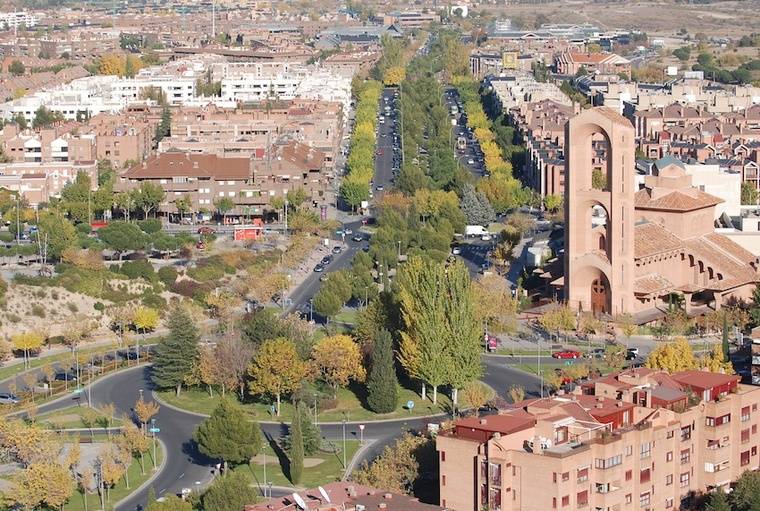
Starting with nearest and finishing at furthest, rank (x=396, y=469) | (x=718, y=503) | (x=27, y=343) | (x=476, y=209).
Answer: (x=718, y=503), (x=396, y=469), (x=27, y=343), (x=476, y=209)

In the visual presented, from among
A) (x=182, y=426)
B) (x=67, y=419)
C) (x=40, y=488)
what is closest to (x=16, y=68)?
(x=67, y=419)

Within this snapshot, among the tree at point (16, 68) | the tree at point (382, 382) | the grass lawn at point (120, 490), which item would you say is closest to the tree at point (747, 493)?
the tree at point (382, 382)

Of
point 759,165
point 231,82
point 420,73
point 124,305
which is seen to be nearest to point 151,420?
point 124,305

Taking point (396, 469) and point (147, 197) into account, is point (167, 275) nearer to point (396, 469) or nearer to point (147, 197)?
point (147, 197)

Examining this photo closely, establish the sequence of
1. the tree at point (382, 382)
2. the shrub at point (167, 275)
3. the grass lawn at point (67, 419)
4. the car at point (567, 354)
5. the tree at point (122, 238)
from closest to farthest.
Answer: the grass lawn at point (67, 419) < the tree at point (382, 382) < the car at point (567, 354) < the shrub at point (167, 275) < the tree at point (122, 238)

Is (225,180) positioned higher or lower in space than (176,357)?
lower

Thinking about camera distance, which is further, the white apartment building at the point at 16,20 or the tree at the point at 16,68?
the white apartment building at the point at 16,20

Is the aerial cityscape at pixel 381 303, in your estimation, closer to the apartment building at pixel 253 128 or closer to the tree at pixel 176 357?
the tree at pixel 176 357
